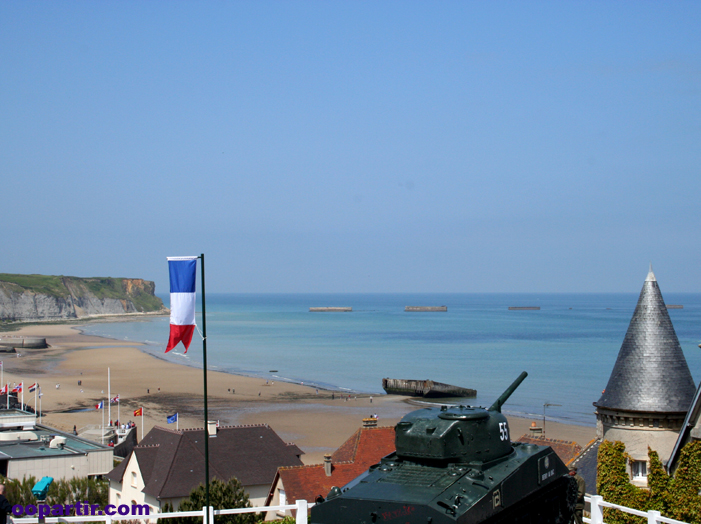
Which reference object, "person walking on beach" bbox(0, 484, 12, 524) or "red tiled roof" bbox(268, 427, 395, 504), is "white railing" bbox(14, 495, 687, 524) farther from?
"red tiled roof" bbox(268, 427, 395, 504)

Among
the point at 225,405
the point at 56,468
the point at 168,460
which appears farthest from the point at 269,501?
the point at 225,405

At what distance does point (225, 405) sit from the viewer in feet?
220

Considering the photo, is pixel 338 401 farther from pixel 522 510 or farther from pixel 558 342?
pixel 558 342

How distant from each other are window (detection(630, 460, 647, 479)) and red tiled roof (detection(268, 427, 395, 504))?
929 cm

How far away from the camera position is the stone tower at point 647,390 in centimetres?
1702

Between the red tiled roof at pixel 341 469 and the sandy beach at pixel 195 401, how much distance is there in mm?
17057

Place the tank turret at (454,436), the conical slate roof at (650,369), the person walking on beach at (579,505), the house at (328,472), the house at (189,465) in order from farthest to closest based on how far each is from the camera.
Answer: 1. the house at (189,465)
2. the house at (328,472)
3. the conical slate roof at (650,369)
4. the person walking on beach at (579,505)
5. the tank turret at (454,436)

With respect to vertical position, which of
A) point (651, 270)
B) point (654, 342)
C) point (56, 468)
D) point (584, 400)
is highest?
point (651, 270)

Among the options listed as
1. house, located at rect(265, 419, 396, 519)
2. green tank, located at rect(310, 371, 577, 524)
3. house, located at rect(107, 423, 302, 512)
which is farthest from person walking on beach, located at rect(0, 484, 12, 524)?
house, located at rect(107, 423, 302, 512)

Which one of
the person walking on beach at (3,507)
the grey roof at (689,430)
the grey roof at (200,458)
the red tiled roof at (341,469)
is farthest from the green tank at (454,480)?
the grey roof at (200,458)

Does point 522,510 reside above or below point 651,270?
below

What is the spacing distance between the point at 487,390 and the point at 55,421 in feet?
136

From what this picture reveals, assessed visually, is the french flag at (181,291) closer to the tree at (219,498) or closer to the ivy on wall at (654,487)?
the tree at (219,498)

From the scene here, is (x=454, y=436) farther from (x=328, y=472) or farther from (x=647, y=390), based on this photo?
(x=328, y=472)
